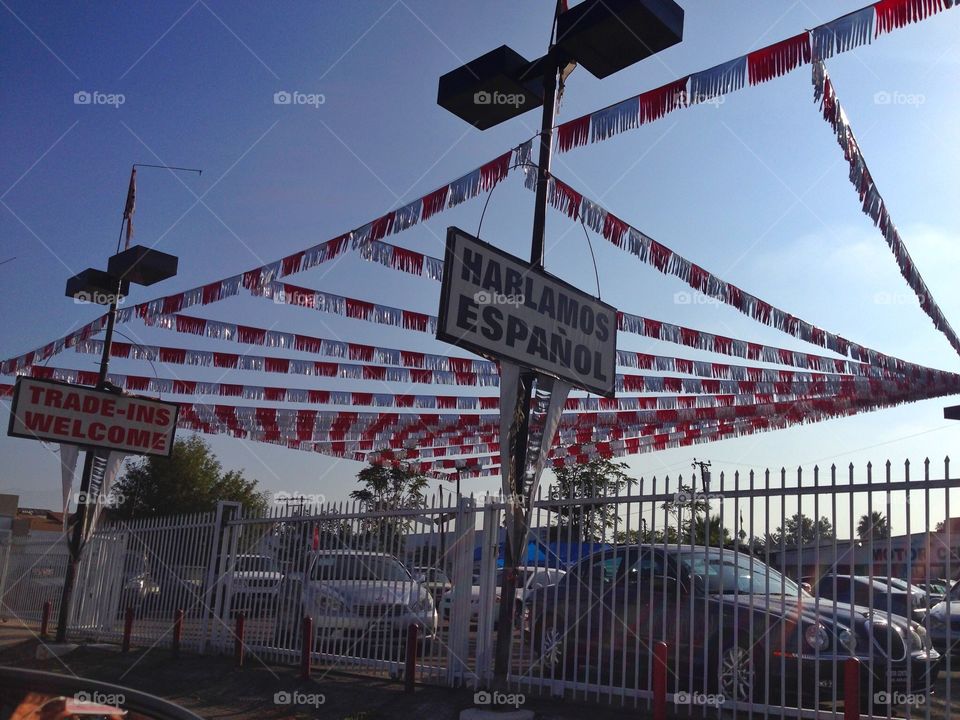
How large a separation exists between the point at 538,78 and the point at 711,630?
5583 mm

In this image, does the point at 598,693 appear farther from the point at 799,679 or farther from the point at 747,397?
the point at 747,397

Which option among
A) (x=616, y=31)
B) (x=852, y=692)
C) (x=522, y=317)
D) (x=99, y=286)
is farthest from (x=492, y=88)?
(x=99, y=286)

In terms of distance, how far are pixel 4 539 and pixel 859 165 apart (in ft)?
73.0

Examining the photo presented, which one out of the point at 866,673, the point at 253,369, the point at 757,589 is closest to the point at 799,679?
the point at 866,673

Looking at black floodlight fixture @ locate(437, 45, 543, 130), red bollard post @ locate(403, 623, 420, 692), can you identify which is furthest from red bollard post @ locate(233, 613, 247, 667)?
black floodlight fixture @ locate(437, 45, 543, 130)

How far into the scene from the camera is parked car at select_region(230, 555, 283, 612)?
1221 cm

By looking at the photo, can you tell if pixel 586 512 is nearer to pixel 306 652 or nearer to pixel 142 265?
pixel 306 652

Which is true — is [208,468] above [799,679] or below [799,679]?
above

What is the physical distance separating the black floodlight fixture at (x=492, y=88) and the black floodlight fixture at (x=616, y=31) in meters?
0.51

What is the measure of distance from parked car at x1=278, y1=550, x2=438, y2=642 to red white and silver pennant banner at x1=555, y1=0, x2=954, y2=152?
18.0ft

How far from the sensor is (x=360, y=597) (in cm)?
1066

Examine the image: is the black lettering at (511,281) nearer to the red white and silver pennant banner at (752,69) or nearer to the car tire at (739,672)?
the red white and silver pennant banner at (752,69)

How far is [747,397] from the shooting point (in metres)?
14.2

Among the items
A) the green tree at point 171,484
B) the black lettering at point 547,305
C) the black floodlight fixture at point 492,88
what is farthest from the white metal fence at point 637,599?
the green tree at point 171,484
